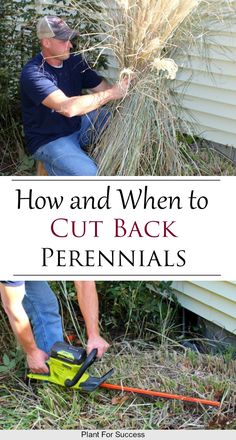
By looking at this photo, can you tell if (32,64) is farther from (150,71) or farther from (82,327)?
(82,327)

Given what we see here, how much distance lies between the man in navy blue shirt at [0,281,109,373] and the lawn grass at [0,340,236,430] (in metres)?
0.14

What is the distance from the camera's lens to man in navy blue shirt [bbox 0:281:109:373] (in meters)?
3.08

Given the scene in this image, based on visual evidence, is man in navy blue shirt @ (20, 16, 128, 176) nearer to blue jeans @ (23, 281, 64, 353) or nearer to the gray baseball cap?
the gray baseball cap

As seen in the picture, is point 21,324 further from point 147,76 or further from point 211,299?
point 147,76

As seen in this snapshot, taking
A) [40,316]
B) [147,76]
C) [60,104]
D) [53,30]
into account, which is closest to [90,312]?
[40,316]

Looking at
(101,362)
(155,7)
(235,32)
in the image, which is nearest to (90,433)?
(101,362)

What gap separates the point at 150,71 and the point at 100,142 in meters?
0.42

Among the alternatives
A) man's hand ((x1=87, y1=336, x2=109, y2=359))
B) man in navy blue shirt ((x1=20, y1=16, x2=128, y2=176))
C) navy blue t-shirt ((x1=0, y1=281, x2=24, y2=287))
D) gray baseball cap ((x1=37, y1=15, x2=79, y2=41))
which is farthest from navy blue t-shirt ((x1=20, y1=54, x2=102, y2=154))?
man's hand ((x1=87, y1=336, x2=109, y2=359))

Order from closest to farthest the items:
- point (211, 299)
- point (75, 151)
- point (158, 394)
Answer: point (158, 394) < point (75, 151) < point (211, 299)

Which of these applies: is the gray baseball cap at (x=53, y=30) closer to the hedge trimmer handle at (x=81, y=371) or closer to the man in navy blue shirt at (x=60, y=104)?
the man in navy blue shirt at (x=60, y=104)

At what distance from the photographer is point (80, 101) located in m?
3.06

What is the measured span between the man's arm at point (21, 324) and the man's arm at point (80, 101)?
782mm

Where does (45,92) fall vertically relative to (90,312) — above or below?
above

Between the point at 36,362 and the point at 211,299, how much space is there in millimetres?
950
